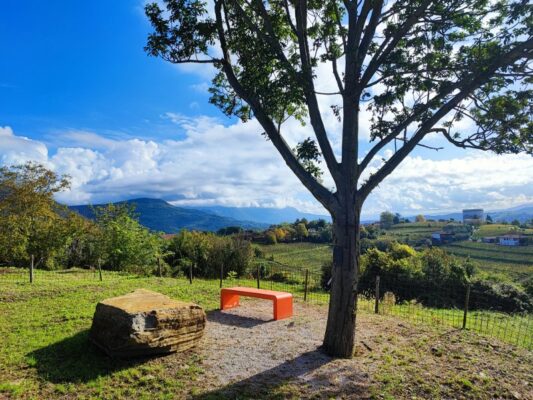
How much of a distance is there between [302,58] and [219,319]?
6.68m

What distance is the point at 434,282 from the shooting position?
21.9 meters

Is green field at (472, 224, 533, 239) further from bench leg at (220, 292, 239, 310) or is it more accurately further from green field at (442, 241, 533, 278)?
bench leg at (220, 292, 239, 310)

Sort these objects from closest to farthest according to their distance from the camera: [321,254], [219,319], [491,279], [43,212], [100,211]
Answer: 1. [219,319]
2. [43,212]
3. [491,279]
4. [100,211]
5. [321,254]

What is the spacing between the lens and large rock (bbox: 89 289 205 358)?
665 cm

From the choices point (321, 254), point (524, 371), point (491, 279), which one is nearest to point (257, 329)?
point (524, 371)

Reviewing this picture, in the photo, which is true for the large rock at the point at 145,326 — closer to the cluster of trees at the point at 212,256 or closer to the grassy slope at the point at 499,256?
the cluster of trees at the point at 212,256

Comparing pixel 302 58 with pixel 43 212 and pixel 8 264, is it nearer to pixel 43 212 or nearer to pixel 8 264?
pixel 43 212

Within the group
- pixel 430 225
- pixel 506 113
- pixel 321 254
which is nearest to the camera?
pixel 506 113

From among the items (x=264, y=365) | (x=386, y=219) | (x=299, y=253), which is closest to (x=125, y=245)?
(x=264, y=365)

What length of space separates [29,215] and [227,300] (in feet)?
38.7

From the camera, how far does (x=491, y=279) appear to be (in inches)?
856

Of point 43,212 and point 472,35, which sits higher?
point 472,35

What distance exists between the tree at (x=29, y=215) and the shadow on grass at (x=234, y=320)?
10563 millimetres

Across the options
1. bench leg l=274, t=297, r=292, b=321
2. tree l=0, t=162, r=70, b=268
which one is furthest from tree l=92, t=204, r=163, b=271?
bench leg l=274, t=297, r=292, b=321
